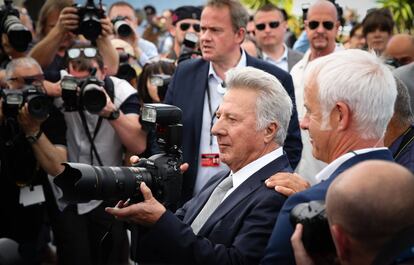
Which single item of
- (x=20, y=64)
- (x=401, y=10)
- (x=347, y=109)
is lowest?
(x=401, y=10)

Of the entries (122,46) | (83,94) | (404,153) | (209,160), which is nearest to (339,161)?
(404,153)

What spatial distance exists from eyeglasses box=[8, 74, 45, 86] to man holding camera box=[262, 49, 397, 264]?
3011 mm

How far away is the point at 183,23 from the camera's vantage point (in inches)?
313

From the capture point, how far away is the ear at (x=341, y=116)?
9.40ft

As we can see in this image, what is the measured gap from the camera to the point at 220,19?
210 inches

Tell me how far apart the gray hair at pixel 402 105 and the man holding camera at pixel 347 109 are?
770mm

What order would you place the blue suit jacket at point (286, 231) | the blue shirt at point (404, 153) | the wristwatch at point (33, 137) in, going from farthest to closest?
the wristwatch at point (33, 137) < the blue shirt at point (404, 153) < the blue suit jacket at point (286, 231)

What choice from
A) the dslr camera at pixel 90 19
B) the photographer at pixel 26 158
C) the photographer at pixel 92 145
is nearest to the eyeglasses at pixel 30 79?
the photographer at pixel 26 158

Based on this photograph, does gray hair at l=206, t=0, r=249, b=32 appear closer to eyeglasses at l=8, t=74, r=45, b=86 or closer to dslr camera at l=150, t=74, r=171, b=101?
dslr camera at l=150, t=74, r=171, b=101

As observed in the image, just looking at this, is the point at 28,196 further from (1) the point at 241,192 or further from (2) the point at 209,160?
(1) the point at 241,192

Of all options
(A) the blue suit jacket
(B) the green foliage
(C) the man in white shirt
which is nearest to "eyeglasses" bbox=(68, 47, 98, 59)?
(C) the man in white shirt

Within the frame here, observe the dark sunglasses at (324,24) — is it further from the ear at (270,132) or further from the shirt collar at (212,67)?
the ear at (270,132)

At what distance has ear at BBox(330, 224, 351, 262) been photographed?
2199 mm

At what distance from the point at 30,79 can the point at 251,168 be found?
261 centimetres
